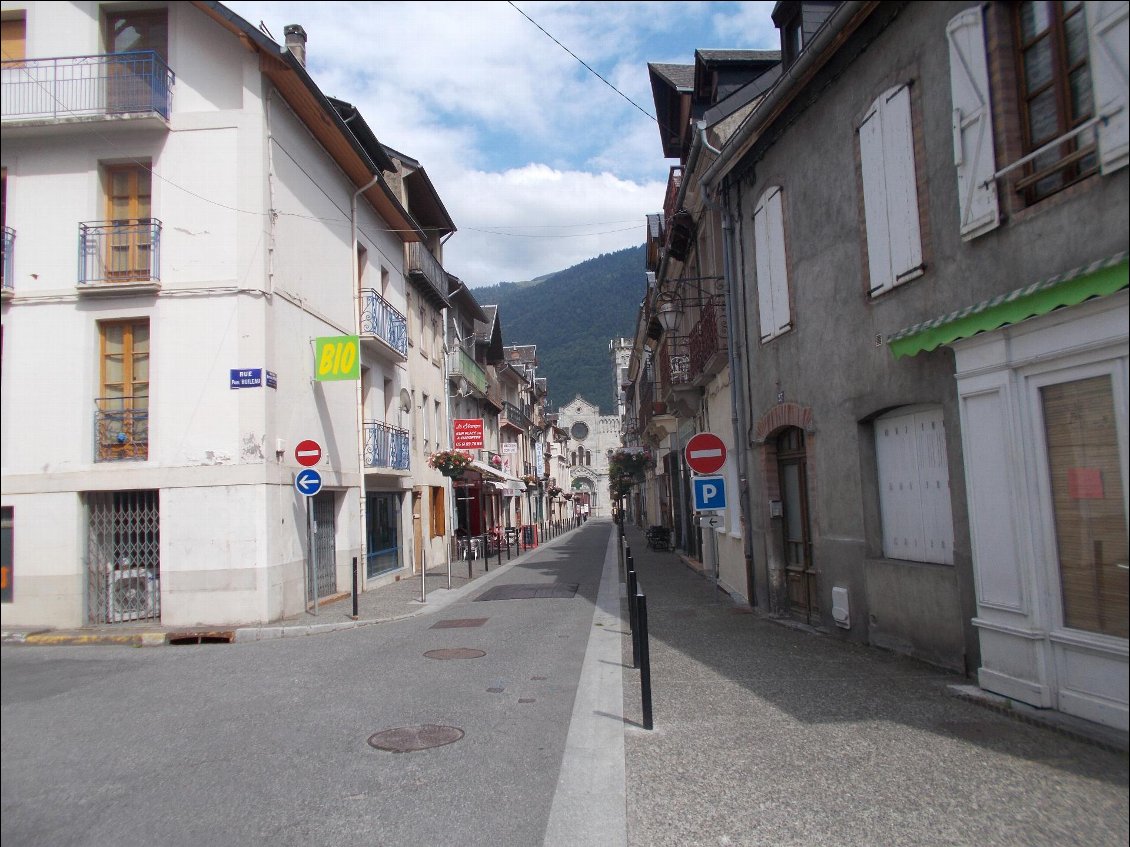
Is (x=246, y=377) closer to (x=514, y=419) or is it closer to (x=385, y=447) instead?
(x=385, y=447)

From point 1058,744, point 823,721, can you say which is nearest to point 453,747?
point 823,721

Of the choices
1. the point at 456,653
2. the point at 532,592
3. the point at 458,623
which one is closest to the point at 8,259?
the point at 456,653

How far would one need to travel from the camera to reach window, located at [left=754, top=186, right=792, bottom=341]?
10219 mm

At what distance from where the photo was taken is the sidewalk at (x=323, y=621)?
153 cm

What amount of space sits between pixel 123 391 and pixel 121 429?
0.09 metres

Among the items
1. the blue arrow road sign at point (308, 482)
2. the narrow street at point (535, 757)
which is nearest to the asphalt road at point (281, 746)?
the narrow street at point (535, 757)

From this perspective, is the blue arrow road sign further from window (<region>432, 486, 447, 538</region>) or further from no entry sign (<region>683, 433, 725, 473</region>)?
window (<region>432, 486, 447, 538</region>)

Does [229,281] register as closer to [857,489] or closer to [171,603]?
[171,603]

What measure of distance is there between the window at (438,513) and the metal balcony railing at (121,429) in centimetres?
2366

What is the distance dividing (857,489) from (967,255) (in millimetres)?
3094

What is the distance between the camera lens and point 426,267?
78.7 ft

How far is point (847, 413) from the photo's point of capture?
8.58 m

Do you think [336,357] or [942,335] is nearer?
[942,335]

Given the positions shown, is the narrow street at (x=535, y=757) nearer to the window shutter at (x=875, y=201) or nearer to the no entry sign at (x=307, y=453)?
the window shutter at (x=875, y=201)
